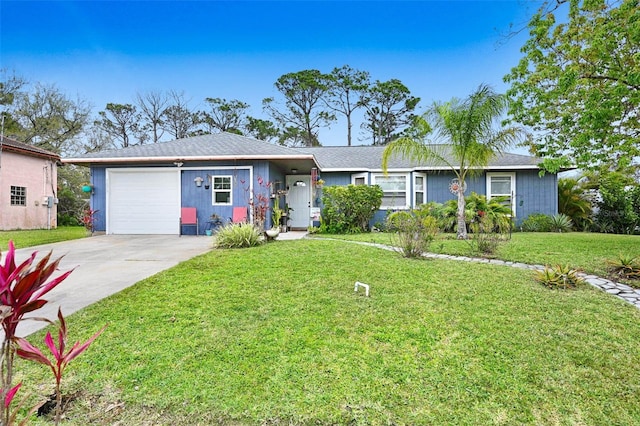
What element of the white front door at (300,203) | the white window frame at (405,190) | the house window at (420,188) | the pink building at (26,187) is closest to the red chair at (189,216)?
the white front door at (300,203)

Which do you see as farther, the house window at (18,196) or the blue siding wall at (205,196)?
the house window at (18,196)

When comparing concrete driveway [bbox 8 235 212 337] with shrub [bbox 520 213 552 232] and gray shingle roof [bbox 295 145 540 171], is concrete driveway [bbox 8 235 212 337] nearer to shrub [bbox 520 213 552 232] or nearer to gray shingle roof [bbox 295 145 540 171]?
gray shingle roof [bbox 295 145 540 171]

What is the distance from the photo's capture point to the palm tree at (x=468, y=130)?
28.7 feet

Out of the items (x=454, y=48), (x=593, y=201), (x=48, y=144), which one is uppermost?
(x=454, y=48)

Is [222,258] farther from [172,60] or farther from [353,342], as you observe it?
[172,60]

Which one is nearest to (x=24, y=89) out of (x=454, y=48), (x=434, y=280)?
(x=454, y=48)

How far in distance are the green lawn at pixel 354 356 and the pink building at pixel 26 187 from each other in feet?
47.9

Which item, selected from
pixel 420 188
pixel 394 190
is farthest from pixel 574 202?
pixel 394 190

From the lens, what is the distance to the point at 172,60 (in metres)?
15.7

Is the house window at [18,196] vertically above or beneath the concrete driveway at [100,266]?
above

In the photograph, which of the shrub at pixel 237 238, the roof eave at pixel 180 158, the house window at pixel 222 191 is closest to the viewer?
the shrub at pixel 237 238

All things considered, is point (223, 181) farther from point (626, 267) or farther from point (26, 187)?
point (26, 187)

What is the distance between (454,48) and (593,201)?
28.2 feet

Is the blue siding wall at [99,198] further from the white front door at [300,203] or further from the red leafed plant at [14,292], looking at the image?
the red leafed plant at [14,292]
